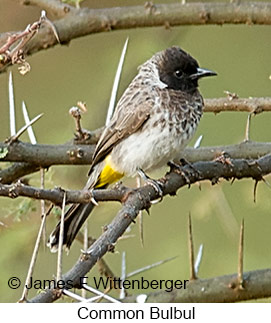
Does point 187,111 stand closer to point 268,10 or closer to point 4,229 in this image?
point 268,10

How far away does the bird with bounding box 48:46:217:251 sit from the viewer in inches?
149

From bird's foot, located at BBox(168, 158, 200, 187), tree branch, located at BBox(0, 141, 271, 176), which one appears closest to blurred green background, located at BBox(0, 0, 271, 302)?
tree branch, located at BBox(0, 141, 271, 176)

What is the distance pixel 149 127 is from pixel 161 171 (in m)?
0.50

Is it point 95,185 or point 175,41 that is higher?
point 175,41

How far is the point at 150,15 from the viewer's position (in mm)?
4105

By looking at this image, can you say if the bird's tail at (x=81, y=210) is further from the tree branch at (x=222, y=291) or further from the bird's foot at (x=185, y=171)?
the tree branch at (x=222, y=291)

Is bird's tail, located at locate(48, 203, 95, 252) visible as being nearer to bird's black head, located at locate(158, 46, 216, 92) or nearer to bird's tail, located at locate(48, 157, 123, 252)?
bird's tail, located at locate(48, 157, 123, 252)

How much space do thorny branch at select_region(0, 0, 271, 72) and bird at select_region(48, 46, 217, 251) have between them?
172mm

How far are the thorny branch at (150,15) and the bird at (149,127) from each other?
172 mm

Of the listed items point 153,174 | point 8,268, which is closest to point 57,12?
point 153,174

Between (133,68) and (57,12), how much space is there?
0.84 m

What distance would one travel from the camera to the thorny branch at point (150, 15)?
13.1 ft

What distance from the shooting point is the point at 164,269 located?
461cm

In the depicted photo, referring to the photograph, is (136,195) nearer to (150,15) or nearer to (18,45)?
(18,45)
